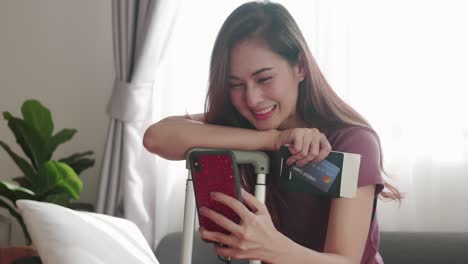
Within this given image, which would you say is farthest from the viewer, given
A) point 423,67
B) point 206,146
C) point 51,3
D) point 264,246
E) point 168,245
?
point 51,3

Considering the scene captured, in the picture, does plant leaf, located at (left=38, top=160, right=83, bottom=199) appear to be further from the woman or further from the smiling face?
the smiling face

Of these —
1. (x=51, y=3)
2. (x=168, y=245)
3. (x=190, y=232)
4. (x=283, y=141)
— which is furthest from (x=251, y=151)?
(x=51, y=3)

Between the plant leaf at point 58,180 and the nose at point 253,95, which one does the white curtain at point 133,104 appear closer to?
the plant leaf at point 58,180

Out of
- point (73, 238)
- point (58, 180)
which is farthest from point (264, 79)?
point (58, 180)

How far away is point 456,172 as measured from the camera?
5.95 feet

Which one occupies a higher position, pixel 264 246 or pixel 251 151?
pixel 251 151

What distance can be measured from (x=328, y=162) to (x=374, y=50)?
3.27ft

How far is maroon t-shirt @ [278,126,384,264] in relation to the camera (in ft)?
3.33

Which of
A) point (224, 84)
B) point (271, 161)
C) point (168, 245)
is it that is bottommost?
point (168, 245)

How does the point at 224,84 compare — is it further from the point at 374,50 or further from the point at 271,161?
the point at 374,50

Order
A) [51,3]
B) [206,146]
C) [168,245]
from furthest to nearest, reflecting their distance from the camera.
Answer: [51,3], [168,245], [206,146]

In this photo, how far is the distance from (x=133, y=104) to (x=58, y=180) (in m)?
0.30

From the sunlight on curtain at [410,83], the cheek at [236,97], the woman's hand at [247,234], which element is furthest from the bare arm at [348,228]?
the sunlight on curtain at [410,83]

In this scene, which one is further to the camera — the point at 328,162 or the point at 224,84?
the point at 224,84
